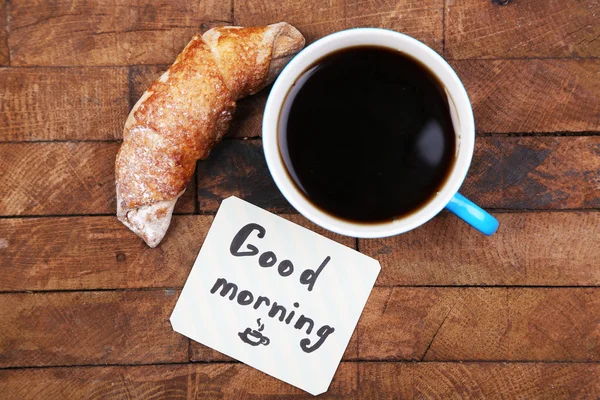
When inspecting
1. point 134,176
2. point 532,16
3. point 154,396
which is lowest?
point 154,396

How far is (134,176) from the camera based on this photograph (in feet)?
2.33

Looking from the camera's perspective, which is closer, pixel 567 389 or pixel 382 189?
pixel 382 189

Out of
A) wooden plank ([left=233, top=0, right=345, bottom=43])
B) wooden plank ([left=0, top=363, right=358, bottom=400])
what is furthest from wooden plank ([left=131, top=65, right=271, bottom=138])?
wooden plank ([left=0, top=363, right=358, bottom=400])

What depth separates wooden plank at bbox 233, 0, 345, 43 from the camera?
776 mm

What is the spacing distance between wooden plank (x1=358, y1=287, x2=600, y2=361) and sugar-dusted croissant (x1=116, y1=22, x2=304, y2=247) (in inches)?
14.7

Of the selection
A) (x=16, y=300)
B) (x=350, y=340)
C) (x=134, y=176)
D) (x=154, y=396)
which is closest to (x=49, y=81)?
(x=134, y=176)

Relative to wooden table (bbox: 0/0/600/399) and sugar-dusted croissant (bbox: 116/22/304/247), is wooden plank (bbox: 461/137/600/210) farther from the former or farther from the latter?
sugar-dusted croissant (bbox: 116/22/304/247)

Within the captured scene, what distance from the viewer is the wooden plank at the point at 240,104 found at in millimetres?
784

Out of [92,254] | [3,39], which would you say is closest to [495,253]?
[92,254]

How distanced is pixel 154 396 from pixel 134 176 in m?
0.37

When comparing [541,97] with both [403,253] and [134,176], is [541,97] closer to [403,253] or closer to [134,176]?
[403,253]

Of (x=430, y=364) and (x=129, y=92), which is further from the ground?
(x=129, y=92)

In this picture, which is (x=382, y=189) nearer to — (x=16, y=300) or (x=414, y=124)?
(x=414, y=124)

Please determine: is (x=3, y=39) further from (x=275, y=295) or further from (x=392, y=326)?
(x=392, y=326)
